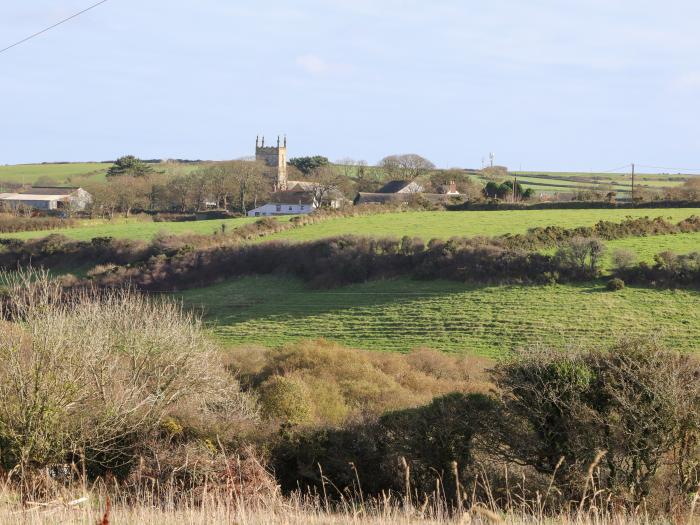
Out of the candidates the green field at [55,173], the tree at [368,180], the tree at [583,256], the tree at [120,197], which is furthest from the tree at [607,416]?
the green field at [55,173]

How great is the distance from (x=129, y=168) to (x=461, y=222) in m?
70.7

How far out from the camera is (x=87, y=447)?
54.4 feet

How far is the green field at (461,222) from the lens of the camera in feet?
175

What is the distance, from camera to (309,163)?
413 feet

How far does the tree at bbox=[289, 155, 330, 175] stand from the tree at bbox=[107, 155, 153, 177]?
22.5 meters

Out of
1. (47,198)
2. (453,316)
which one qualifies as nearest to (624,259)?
(453,316)

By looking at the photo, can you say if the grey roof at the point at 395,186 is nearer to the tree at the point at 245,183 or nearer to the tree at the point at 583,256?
the tree at the point at 245,183

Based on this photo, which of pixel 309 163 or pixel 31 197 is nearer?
pixel 31 197

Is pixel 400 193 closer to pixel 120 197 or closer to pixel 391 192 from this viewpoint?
pixel 391 192

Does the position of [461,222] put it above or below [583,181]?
below

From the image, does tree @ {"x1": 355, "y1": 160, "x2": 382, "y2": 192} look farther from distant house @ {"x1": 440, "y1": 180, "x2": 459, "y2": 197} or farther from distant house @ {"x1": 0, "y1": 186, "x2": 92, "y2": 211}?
distant house @ {"x1": 0, "y1": 186, "x2": 92, "y2": 211}

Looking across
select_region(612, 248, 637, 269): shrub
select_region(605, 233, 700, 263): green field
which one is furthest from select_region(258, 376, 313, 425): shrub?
select_region(605, 233, 700, 263): green field

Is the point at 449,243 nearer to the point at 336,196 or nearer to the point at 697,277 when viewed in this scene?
the point at 697,277

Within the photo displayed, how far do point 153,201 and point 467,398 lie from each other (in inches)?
3064
